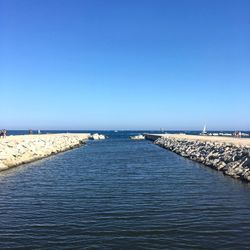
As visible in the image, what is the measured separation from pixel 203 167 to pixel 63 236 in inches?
757

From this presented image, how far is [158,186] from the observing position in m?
20.5

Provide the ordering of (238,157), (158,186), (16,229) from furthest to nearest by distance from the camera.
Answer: (238,157) < (158,186) < (16,229)

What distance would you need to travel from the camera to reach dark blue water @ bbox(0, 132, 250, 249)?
432 inches

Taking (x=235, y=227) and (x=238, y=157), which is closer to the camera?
(x=235, y=227)

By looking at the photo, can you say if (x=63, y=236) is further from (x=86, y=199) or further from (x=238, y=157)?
(x=238, y=157)

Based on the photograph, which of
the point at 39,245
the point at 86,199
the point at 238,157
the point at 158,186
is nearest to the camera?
the point at 39,245

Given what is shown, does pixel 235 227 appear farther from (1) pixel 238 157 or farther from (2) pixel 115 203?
(1) pixel 238 157

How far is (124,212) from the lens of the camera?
14352 mm

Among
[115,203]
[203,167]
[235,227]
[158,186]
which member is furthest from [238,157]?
[235,227]

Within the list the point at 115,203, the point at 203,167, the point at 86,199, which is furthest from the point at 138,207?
the point at 203,167

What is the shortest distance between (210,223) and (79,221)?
4.16 metres

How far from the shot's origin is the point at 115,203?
16.0 meters

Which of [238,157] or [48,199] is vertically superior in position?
[238,157]

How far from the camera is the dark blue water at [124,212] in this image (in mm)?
10969
